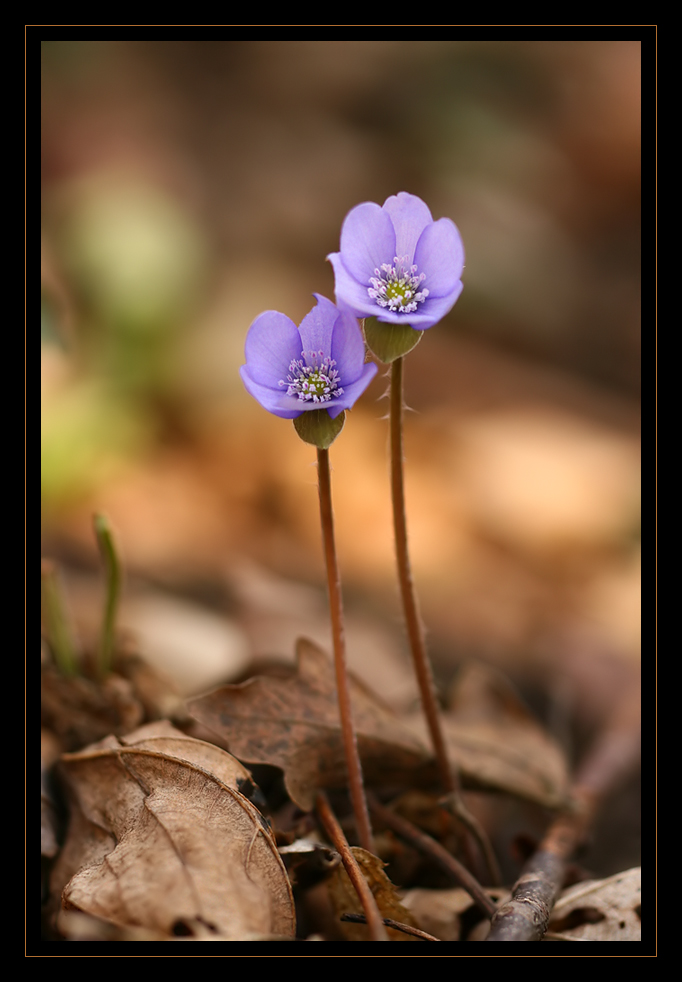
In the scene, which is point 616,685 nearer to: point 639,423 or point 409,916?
point 409,916

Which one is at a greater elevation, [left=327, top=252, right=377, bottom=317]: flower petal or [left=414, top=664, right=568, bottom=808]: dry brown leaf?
[left=327, top=252, right=377, bottom=317]: flower petal

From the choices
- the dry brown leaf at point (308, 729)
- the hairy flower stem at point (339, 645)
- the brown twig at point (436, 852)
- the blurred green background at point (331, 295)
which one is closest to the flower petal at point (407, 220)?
the hairy flower stem at point (339, 645)

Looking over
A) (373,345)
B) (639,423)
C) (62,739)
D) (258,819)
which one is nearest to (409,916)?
(258,819)

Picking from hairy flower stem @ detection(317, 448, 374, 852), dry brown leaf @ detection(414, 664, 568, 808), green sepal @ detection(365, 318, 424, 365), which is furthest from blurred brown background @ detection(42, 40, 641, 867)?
green sepal @ detection(365, 318, 424, 365)

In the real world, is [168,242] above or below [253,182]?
below

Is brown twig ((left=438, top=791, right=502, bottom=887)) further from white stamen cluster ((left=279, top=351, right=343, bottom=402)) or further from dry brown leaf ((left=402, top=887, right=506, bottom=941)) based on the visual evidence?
white stamen cluster ((left=279, top=351, right=343, bottom=402))

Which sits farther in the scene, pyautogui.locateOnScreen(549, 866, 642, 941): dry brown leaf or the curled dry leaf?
pyautogui.locateOnScreen(549, 866, 642, 941): dry brown leaf
